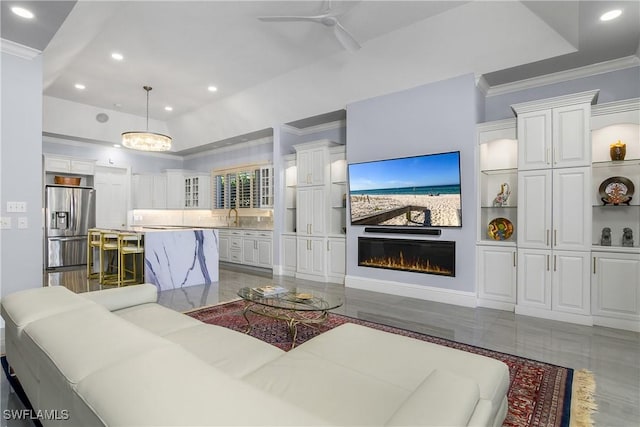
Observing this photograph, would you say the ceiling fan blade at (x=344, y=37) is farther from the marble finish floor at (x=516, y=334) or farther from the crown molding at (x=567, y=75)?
the marble finish floor at (x=516, y=334)

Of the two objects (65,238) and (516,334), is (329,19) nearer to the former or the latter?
(516,334)

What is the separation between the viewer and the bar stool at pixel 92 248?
607 cm

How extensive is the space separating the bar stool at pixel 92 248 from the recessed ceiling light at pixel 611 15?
7.57 metres

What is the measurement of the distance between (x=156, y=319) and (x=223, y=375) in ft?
5.50

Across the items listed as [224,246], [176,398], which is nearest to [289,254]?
[224,246]

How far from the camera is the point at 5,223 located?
3.38 m

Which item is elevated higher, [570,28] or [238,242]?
[570,28]

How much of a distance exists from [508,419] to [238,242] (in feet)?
21.9

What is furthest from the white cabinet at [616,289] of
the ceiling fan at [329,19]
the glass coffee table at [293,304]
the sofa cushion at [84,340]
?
the sofa cushion at [84,340]

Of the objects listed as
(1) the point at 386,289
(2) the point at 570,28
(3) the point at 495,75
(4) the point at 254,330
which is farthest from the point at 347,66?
(4) the point at 254,330

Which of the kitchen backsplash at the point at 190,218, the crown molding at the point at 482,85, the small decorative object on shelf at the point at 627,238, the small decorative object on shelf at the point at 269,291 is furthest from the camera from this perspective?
the kitchen backsplash at the point at 190,218

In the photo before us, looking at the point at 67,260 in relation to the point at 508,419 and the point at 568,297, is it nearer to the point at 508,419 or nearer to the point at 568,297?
the point at 508,419

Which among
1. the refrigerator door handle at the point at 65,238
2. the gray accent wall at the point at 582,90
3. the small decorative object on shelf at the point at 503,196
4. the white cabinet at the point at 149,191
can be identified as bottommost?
the refrigerator door handle at the point at 65,238

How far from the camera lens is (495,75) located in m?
4.35
